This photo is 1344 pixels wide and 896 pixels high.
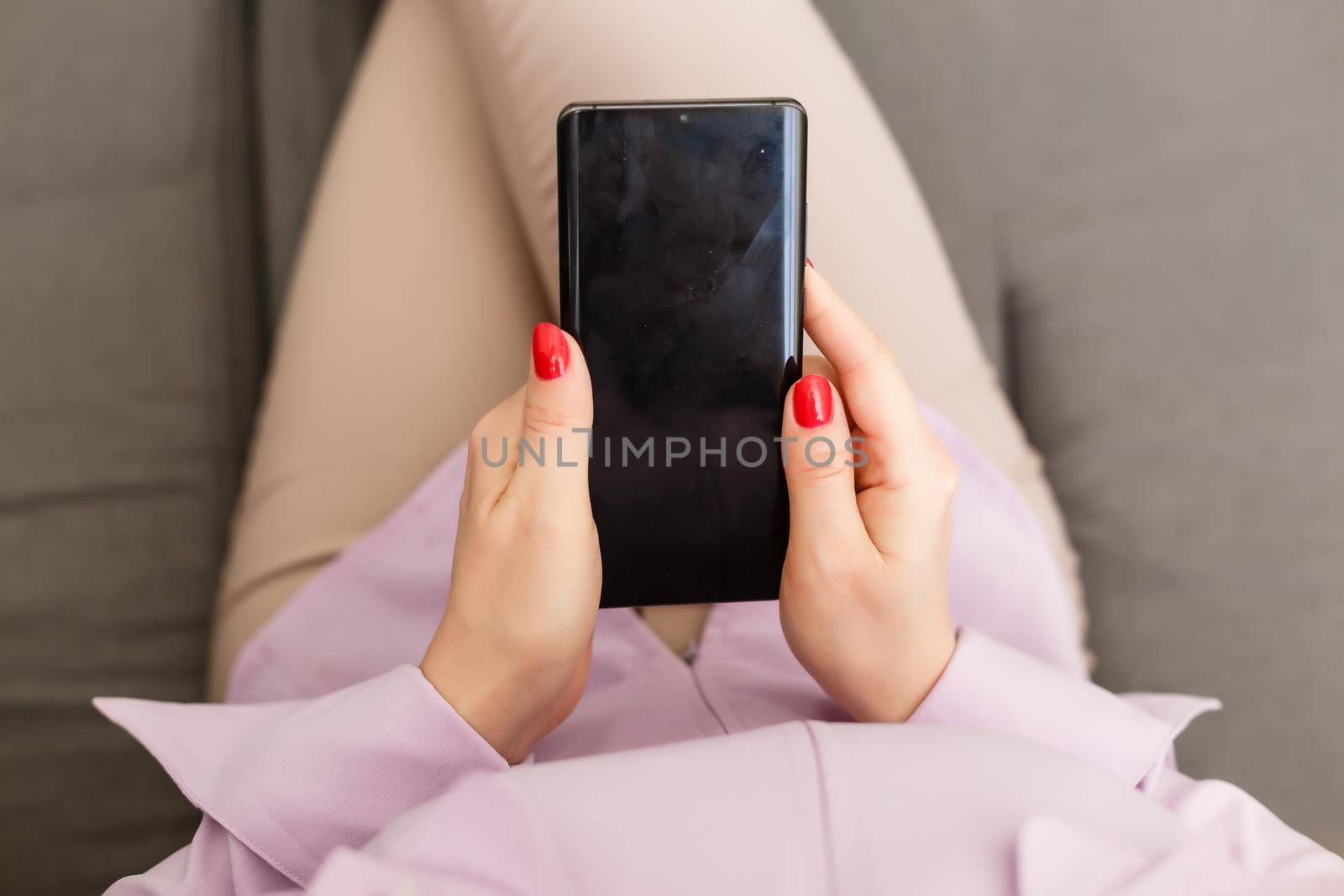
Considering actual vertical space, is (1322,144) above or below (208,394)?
above

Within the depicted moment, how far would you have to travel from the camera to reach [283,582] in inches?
24.3

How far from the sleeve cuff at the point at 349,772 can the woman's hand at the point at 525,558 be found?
1 centimetres

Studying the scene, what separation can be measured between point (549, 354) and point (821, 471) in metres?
0.13

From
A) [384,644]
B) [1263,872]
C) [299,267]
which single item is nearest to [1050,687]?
[1263,872]

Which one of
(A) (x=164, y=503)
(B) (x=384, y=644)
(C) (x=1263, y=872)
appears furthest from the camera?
(A) (x=164, y=503)

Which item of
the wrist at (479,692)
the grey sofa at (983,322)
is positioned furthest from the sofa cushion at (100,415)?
the wrist at (479,692)

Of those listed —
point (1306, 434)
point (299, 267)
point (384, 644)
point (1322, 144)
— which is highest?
point (1322, 144)

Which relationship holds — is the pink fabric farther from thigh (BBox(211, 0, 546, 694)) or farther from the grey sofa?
the grey sofa

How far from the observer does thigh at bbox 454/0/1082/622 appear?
1.80ft

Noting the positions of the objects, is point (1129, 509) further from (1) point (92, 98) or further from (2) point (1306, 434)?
(1) point (92, 98)

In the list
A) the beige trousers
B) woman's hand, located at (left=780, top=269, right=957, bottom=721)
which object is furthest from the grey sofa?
woman's hand, located at (left=780, top=269, right=957, bottom=721)

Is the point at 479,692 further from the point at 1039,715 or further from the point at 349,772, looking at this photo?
the point at 1039,715

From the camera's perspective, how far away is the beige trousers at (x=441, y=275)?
0.60 m

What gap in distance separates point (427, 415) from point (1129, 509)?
0.57 meters
